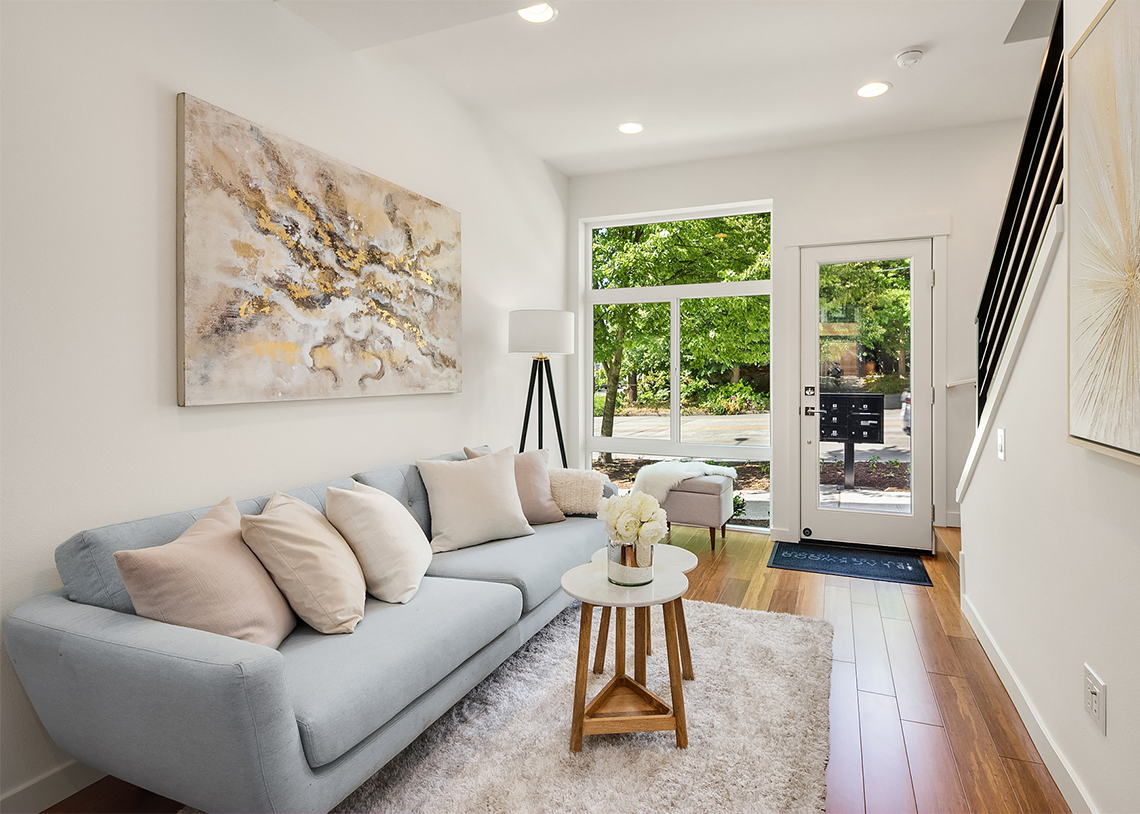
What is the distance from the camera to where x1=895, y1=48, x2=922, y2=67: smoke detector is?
124 inches

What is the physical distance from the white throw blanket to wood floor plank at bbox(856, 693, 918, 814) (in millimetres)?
2090

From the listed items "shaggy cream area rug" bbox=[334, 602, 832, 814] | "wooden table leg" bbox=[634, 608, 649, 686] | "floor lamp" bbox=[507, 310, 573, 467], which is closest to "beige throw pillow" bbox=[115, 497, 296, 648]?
"shaggy cream area rug" bbox=[334, 602, 832, 814]

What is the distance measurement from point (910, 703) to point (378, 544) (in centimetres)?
198

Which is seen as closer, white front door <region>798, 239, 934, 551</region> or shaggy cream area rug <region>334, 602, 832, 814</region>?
shaggy cream area rug <region>334, 602, 832, 814</region>

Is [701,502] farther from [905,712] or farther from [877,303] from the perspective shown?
[905,712]

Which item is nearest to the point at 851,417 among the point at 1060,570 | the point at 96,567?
the point at 1060,570

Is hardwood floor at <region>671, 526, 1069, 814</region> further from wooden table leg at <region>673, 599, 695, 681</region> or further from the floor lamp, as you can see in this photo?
the floor lamp

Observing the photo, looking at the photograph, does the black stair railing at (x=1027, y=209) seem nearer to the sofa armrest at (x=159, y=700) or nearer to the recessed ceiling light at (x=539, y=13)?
the recessed ceiling light at (x=539, y=13)

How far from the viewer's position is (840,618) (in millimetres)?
3152

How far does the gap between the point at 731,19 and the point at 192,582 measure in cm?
297

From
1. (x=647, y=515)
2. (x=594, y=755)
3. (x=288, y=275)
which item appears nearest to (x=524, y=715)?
(x=594, y=755)

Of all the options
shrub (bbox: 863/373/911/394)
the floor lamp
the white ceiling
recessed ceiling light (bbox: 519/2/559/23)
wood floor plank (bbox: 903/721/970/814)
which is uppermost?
the white ceiling

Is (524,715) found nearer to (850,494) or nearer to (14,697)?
(14,697)

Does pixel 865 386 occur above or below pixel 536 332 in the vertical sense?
below
